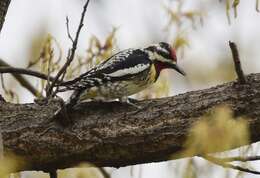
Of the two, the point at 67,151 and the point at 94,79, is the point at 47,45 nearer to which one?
the point at 94,79

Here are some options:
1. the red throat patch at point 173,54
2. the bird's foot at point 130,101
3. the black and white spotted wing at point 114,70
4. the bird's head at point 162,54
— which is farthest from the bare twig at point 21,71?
the red throat patch at point 173,54

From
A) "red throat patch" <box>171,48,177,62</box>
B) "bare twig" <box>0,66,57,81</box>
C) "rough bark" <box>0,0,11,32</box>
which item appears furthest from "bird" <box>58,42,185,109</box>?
"rough bark" <box>0,0,11,32</box>

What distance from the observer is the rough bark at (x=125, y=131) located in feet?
8.46

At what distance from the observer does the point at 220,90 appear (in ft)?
8.83

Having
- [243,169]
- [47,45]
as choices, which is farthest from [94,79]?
[243,169]

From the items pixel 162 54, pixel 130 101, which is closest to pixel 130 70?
pixel 130 101

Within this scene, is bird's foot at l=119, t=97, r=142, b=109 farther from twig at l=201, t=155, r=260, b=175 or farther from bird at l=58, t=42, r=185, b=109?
twig at l=201, t=155, r=260, b=175

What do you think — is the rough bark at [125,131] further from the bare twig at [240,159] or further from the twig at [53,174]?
the bare twig at [240,159]

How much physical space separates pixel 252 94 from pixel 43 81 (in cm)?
126

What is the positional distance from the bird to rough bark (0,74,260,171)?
20 cm

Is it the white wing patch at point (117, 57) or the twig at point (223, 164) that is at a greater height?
the white wing patch at point (117, 57)

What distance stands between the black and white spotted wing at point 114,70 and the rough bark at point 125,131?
0.96ft

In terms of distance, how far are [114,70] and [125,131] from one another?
672mm

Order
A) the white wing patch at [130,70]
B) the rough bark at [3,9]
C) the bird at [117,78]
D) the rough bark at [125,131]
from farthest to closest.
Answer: the white wing patch at [130,70], the bird at [117,78], the rough bark at [3,9], the rough bark at [125,131]
